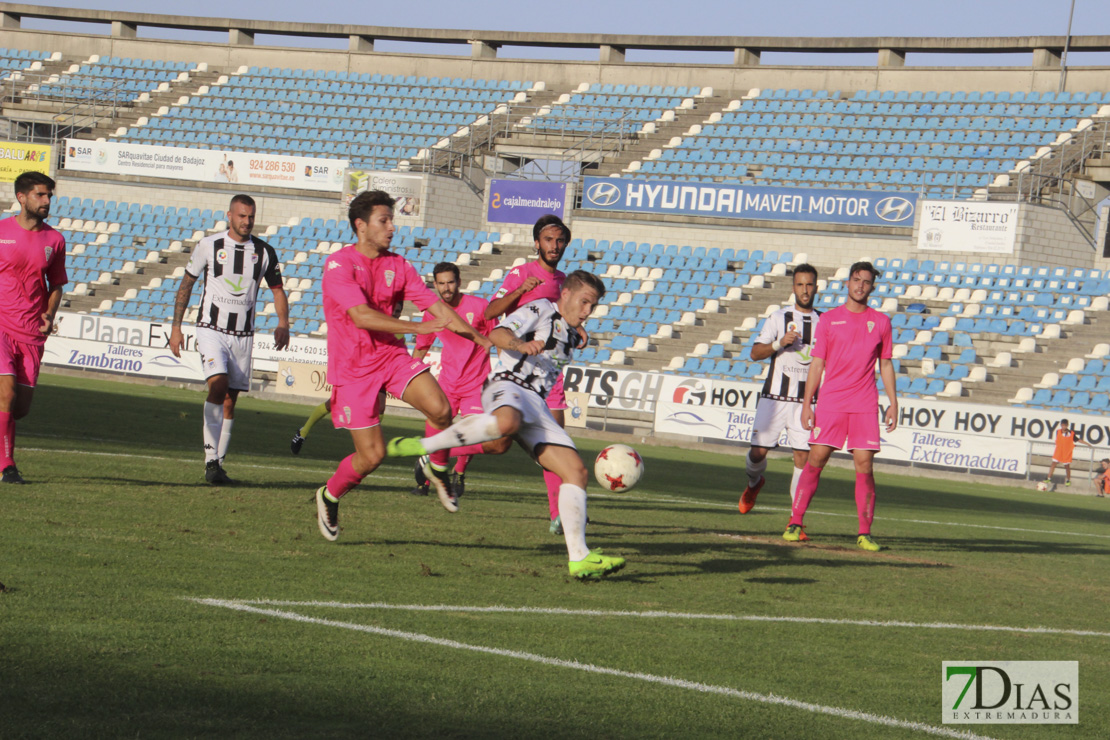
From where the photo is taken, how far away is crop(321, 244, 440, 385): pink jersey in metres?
7.62

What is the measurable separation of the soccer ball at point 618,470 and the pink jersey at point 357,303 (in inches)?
56.6

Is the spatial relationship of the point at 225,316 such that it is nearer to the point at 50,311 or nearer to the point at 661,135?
the point at 50,311

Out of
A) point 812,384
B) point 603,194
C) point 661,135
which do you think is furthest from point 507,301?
point 661,135

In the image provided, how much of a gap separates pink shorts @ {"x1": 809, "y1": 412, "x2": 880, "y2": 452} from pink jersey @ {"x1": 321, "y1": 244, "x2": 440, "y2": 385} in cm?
390

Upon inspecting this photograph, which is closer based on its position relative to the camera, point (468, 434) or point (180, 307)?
point (468, 434)

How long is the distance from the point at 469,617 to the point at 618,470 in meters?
2.13

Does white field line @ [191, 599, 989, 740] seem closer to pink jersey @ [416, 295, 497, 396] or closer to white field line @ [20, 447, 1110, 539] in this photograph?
pink jersey @ [416, 295, 497, 396]

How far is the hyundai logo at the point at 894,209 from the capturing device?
33.9 metres

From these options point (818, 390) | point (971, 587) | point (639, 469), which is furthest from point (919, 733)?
point (818, 390)

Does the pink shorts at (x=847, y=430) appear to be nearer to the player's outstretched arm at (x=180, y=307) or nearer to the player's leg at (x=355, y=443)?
the player's leg at (x=355, y=443)

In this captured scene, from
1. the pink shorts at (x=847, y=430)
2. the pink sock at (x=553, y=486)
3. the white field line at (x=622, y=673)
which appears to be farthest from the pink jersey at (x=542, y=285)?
the white field line at (x=622, y=673)

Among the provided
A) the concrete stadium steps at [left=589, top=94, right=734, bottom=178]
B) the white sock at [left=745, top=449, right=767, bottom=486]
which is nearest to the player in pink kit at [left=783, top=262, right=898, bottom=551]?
the white sock at [left=745, top=449, right=767, bottom=486]

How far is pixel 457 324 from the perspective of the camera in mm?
7129

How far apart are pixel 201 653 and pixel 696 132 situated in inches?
1458
